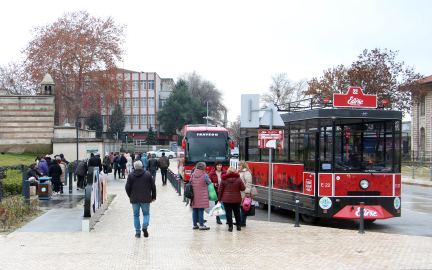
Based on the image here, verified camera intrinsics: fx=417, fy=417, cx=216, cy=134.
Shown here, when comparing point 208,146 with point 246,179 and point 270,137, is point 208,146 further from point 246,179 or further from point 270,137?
point 246,179

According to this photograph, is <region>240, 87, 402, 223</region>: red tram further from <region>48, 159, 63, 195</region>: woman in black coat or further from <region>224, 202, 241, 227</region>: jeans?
<region>48, 159, 63, 195</region>: woman in black coat

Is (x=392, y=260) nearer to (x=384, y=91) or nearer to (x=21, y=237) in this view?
(x=21, y=237)

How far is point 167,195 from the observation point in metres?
18.4

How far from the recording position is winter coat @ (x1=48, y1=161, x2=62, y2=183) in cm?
1738

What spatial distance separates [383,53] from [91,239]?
3758 cm

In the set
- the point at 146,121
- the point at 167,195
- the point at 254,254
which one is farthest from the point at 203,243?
the point at 146,121

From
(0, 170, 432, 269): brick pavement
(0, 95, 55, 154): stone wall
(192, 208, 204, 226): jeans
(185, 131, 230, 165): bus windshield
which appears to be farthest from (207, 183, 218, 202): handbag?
(0, 95, 55, 154): stone wall

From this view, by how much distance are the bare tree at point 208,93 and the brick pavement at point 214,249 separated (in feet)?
241

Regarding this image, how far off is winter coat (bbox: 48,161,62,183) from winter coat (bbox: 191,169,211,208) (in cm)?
977

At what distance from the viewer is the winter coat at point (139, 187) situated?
Answer: 8.80 meters

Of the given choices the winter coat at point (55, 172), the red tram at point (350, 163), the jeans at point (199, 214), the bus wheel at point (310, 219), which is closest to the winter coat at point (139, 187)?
the jeans at point (199, 214)

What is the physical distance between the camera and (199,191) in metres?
9.72

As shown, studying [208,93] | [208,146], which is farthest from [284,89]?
[208,146]

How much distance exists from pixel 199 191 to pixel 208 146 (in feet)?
41.8
